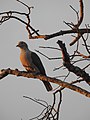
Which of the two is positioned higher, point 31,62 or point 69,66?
point 31,62

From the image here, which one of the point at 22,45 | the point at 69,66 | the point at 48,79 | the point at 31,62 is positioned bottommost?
the point at 69,66

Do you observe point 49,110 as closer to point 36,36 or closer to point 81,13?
point 36,36

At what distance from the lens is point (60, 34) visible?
430 cm

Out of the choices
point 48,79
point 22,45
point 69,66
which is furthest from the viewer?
point 22,45

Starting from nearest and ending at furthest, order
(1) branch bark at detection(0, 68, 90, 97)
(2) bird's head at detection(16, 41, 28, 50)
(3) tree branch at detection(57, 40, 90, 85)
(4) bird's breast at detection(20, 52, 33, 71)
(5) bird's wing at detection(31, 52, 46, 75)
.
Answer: (3) tree branch at detection(57, 40, 90, 85), (1) branch bark at detection(0, 68, 90, 97), (4) bird's breast at detection(20, 52, 33, 71), (5) bird's wing at detection(31, 52, 46, 75), (2) bird's head at detection(16, 41, 28, 50)

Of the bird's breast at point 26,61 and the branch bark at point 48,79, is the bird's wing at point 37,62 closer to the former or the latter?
the bird's breast at point 26,61

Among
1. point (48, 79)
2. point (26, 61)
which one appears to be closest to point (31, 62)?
point (26, 61)

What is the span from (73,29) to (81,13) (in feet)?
1.06

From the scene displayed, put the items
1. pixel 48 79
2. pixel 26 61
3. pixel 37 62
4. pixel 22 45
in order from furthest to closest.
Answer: pixel 22 45, pixel 37 62, pixel 26 61, pixel 48 79

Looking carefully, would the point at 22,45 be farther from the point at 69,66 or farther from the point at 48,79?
the point at 69,66

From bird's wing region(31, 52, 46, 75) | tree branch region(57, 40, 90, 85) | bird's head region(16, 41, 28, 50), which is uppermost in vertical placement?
bird's head region(16, 41, 28, 50)

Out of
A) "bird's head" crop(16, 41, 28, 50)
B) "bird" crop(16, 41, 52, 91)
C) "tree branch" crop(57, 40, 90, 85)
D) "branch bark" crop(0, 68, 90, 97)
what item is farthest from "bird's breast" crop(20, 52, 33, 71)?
"tree branch" crop(57, 40, 90, 85)

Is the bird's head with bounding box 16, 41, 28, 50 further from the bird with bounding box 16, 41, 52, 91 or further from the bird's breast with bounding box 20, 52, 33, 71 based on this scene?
the bird's breast with bounding box 20, 52, 33, 71

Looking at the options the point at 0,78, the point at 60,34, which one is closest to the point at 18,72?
the point at 0,78
